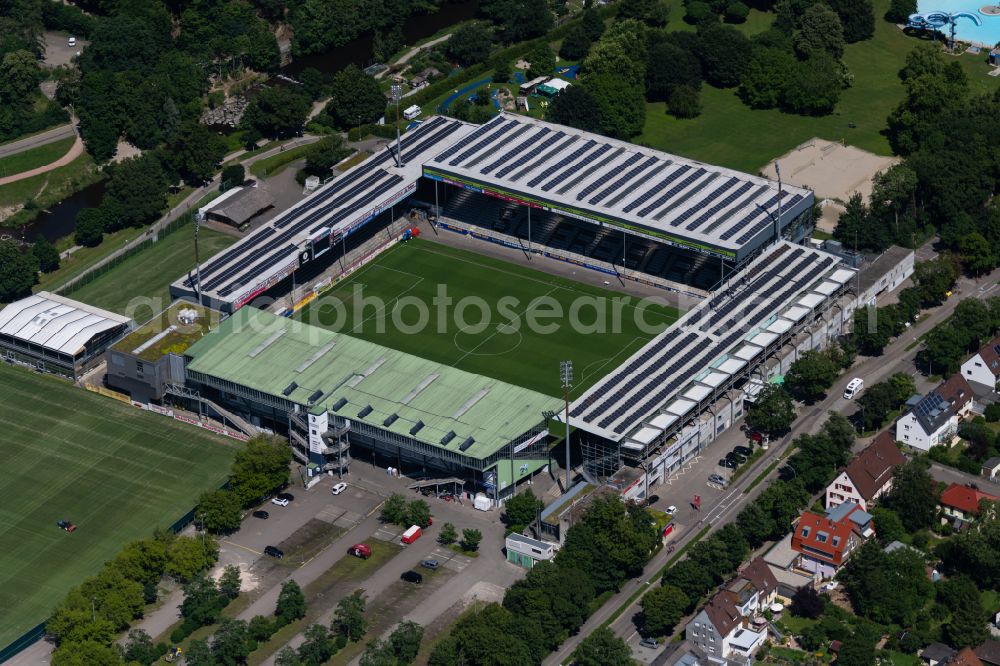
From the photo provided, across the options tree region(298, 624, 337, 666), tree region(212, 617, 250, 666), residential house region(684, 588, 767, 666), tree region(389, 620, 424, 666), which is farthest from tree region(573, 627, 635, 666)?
tree region(212, 617, 250, 666)

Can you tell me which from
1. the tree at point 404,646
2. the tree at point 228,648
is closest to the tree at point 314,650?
the tree at point 228,648

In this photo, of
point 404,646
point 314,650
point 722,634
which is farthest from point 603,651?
point 314,650

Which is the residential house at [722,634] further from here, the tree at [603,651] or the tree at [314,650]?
the tree at [314,650]

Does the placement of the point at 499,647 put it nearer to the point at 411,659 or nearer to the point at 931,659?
the point at 411,659

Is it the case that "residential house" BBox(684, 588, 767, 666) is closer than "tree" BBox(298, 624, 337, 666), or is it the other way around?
"residential house" BBox(684, 588, 767, 666)

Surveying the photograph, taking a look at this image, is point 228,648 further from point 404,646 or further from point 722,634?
point 722,634

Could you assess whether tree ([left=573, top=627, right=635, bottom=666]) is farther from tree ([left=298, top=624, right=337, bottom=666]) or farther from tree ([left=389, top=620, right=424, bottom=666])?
tree ([left=298, top=624, right=337, bottom=666])

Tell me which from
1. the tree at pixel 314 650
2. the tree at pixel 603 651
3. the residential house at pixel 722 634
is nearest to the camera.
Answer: the tree at pixel 603 651
